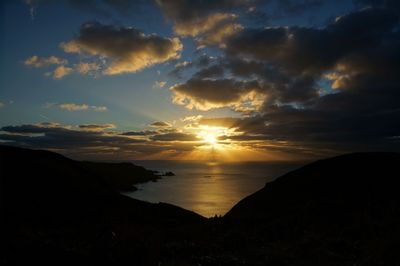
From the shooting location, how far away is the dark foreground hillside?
16172mm

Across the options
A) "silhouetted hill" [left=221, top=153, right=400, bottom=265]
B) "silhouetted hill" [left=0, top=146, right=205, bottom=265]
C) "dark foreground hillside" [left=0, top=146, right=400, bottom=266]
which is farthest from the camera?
"silhouetted hill" [left=0, top=146, right=205, bottom=265]

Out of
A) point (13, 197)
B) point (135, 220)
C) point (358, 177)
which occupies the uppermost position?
point (358, 177)

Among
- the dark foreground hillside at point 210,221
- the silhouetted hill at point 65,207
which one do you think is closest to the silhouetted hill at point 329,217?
the dark foreground hillside at point 210,221

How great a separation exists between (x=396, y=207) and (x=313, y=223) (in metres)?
7.69

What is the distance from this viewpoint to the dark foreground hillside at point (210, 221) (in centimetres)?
1617

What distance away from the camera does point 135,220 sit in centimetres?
4234

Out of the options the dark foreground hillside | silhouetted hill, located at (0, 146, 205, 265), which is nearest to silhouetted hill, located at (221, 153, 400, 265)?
the dark foreground hillside

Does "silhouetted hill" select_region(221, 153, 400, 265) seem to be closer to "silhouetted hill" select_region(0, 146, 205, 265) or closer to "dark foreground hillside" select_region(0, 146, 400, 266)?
"dark foreground hillside" select_region(0, 146, 400, 266)

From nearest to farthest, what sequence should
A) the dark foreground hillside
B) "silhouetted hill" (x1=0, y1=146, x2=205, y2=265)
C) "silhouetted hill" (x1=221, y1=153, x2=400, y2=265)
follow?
the dark foreground hillside < "silhouetted hill" (x1=221, y1=153, x2=400, y2=265) < "silhouetted hill" (x1=0, y1=146, x2=205, y2=265)

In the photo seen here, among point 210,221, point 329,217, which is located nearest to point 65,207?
point 210,221

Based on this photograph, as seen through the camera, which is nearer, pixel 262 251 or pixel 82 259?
pixel 82 259

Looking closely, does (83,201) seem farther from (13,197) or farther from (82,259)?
(82,259)

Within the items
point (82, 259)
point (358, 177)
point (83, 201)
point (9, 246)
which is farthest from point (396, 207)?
point (83, 201)

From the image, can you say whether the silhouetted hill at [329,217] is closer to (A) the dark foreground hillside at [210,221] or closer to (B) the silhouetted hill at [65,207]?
(A) the dark foreground hillside at [210,221]
